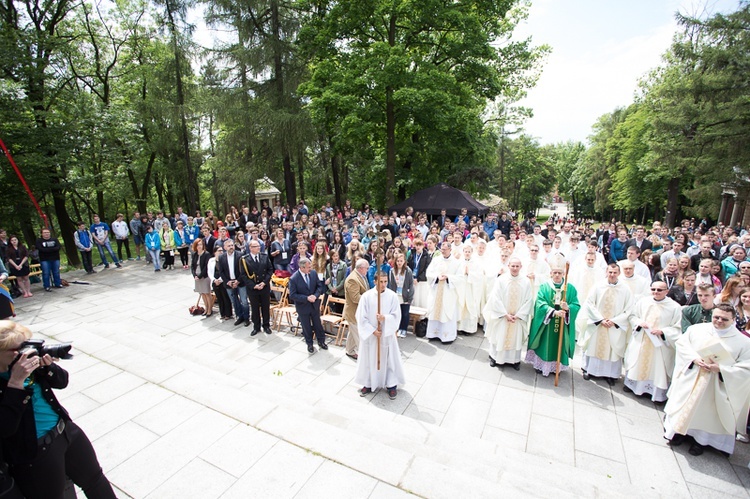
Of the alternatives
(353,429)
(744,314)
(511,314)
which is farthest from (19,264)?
(744,314)

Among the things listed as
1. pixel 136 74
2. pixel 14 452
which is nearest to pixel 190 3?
pixel 136 74

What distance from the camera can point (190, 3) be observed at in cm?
1598

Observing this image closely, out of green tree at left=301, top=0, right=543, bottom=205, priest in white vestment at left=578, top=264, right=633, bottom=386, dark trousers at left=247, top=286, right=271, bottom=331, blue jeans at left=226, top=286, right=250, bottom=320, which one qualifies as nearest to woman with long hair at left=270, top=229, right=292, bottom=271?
blue jeans at left=226, top=286, right=250, bottom=320

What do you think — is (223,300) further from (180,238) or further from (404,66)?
(404,66)

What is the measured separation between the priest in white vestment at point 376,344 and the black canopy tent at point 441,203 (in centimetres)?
1418

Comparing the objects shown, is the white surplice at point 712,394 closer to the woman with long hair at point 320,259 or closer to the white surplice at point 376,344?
the white surplice at point 376,344

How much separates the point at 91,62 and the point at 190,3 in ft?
34.4

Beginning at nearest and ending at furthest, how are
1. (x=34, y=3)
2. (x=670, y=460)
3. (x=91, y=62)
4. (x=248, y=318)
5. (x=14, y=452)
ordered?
(x=14, y=452), (x=670, y=460), (x=248, y=318), (x=34, y=3), (x=91, y=62)

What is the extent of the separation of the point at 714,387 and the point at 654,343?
107cm

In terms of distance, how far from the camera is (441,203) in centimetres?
1952

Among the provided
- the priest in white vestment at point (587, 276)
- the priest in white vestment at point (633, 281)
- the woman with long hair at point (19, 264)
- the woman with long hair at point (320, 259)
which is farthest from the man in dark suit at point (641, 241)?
the woman with long hair at point (19, 264)

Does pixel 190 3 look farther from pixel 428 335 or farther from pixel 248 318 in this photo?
pixel 428 335

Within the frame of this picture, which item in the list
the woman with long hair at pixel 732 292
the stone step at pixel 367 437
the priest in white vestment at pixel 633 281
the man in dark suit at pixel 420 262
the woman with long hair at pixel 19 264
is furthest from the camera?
the woman with long hair at pixel 19 264

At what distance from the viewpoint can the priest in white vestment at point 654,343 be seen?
543 centimetres
